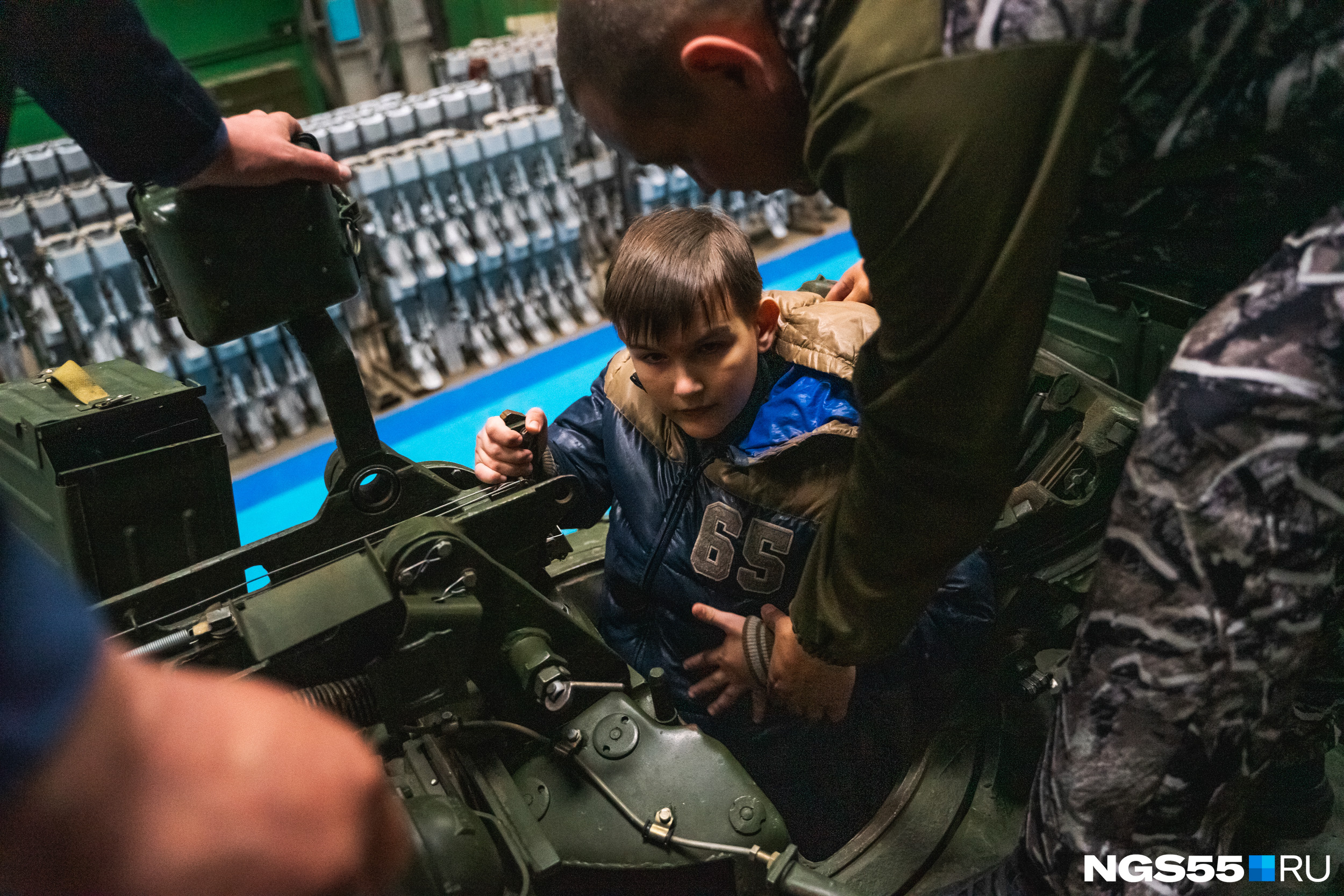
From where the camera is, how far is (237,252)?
5.08 ft

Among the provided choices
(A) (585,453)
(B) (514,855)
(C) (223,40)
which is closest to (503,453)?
(A) (585,453)

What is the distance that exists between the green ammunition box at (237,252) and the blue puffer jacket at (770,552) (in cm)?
60

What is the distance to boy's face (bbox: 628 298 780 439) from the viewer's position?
1708 millimetres

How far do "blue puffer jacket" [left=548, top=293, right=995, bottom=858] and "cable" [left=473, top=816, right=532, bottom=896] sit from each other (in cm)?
65

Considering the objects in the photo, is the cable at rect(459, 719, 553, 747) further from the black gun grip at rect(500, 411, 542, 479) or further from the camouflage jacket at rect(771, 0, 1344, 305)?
the camouflage jacket at rect(771, 0, 1344, 305)

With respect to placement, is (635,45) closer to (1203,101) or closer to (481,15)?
(1203,101)

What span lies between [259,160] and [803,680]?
1192mm

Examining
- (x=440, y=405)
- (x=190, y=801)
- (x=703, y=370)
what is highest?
(x=190, y=801)

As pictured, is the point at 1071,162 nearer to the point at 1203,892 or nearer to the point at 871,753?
the point at 1203,892

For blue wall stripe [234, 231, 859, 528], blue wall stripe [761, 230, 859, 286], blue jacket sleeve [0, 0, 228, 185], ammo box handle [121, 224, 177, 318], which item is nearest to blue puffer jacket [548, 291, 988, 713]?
ammo box handle [121, 224, 177, 318]

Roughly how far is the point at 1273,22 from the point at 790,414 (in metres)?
1.01

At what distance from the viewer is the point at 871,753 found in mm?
1951

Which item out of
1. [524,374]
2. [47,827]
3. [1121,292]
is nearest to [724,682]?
[1121,292]

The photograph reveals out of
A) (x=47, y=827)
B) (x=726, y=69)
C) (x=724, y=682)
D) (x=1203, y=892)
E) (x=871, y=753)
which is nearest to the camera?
(x=47, y=827)
